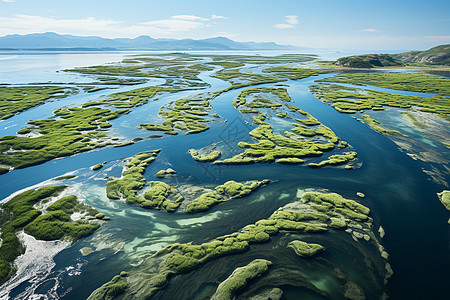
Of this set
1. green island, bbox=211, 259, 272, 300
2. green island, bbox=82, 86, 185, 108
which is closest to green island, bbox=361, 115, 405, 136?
green island, bbox=211, 259, 272, 300

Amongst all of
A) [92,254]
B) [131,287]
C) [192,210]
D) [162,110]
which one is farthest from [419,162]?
[162,110]

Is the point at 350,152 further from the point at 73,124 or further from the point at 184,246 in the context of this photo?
the point at 73,124

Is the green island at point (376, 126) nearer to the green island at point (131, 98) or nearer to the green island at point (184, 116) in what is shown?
the green island at point (184, 116)

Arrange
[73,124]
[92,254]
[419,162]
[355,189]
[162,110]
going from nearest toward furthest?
[92,254], [355,189], [419,162], [73,124], [162,110]

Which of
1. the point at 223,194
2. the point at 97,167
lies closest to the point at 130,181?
the point at 97,167

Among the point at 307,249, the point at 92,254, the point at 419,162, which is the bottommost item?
the point at 92,254

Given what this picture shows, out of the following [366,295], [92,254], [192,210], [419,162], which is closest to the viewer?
[366,295]

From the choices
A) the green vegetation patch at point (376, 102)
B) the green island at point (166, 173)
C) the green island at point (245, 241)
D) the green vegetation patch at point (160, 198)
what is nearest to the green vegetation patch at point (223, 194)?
the green vegetation patch at point (160, 198)
